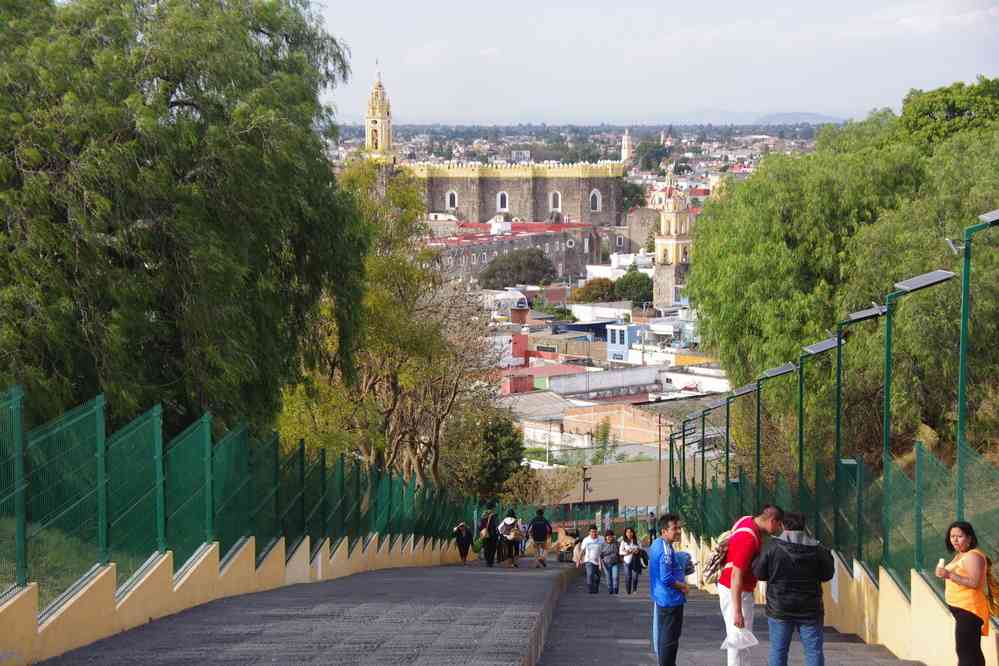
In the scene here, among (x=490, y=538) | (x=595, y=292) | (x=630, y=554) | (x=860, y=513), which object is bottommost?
(x=595, y=292)

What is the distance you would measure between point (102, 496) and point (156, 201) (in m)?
6.35

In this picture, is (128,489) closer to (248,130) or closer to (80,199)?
(80,199)

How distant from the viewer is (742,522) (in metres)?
9.93

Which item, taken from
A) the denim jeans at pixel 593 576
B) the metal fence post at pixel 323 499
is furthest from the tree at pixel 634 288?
the metal fence post at pixel 323 499

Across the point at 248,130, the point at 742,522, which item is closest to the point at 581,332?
the point at 248,130

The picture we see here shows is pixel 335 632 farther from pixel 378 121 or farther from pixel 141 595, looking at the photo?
pixel 378 121

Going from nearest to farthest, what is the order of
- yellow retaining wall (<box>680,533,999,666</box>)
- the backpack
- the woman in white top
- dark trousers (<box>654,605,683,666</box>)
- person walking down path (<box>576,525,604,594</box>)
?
1. the backpack
2. dark trousers (<box>654,605,683,666</box>)
3. yellow retaining wall (<box>680,533,999,666</box>)
4. the woman in white top
5. person walking down path (<box>576,525,604,594</box>)

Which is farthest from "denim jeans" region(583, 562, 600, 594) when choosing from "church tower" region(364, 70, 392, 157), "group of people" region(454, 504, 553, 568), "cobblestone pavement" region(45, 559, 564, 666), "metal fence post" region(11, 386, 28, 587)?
"church tower" region(364, 70, 392, 157)

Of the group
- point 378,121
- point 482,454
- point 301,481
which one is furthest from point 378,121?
point 301,481

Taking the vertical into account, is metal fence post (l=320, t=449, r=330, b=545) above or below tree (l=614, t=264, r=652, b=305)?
above

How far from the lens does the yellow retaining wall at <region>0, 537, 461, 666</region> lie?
9.13 meters

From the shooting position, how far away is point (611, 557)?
21.4m

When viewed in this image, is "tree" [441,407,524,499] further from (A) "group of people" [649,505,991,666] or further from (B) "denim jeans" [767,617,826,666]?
A: (B) "denim jeans" [767,617,826,666]

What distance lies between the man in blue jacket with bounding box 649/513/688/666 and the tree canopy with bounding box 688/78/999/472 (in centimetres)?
1735
